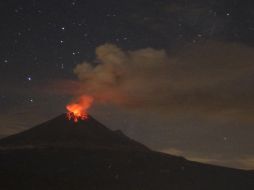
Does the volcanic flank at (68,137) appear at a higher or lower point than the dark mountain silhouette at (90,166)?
higher

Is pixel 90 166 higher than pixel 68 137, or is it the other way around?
pixel 68 137

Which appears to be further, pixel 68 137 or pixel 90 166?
pixel 68 137

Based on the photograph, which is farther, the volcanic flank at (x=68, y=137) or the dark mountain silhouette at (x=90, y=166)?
the volcanic flank at (x=68, y=137)

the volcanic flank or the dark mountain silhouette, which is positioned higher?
the volcanic flank

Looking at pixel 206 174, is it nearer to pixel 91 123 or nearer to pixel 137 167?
pixel 137 167

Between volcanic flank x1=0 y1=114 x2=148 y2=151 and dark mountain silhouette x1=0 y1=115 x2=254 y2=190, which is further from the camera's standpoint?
volcanic flank x1=0 y1=114 x2=148 y2=151

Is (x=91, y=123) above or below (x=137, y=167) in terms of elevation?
above

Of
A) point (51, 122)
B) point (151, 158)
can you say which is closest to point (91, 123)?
point (51, 122)

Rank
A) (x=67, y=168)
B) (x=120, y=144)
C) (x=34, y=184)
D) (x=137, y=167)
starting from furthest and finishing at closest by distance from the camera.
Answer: (x=120, y=144), (x=137, y=167), (x=67, y=168), (x=34, y=184)
